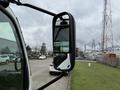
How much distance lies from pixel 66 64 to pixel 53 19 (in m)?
0.39

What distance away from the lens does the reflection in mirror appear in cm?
295

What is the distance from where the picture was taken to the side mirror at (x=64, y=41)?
2818 millimetres

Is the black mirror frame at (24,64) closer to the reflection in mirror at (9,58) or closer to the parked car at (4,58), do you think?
the reflection in mirror at (9,58)

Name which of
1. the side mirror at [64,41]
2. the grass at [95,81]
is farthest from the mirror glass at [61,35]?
the grass at [95,81]

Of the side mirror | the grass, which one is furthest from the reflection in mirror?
the grass

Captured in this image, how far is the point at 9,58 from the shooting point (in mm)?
3143

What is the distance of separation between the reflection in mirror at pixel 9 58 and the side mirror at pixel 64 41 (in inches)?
16.1

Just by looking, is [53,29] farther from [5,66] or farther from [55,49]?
[5,66]

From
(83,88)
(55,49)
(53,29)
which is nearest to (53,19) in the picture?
(53,29)

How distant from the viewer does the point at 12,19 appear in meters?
3.11

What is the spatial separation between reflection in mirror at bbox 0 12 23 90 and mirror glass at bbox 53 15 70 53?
420 mm

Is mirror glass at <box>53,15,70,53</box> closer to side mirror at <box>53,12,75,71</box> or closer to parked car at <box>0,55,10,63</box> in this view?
side mirror at <box>53,12,75,71</box>

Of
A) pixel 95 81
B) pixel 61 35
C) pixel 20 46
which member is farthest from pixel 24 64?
pixel 95 81

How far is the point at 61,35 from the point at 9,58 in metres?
0.54
